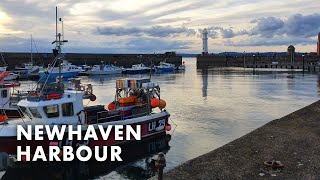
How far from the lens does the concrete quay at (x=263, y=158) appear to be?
12.3 m

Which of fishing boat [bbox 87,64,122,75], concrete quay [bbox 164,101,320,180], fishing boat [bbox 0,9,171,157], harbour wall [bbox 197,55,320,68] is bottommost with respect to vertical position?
concrete quay [bbox 164,101,320,180]

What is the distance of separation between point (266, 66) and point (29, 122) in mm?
105025

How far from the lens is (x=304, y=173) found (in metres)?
12.2

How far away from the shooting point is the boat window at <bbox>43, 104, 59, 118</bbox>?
16406 millimetres

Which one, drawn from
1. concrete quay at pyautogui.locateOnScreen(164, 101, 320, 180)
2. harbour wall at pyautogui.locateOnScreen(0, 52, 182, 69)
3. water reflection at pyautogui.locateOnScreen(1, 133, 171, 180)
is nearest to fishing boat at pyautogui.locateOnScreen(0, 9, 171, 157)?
water reflection at pyautogui.locateOnScreen(1, 133, 171, 180)

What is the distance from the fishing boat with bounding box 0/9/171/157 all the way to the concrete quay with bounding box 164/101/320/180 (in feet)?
17.6

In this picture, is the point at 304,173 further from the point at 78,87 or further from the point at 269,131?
the point at 78,87

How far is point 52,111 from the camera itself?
16594 mm

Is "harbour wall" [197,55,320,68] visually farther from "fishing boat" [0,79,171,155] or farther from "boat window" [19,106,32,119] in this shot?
"boat window" [19,106,32,119]

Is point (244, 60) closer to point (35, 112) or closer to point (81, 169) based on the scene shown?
point (81, 169)

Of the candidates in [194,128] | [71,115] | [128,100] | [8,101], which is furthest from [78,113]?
[194,128]

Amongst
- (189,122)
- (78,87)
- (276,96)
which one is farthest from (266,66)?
(78,87)

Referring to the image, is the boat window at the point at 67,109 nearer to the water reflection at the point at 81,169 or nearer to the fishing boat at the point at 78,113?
the fishing boat at the point at 78,113

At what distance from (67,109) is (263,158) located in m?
8.43
